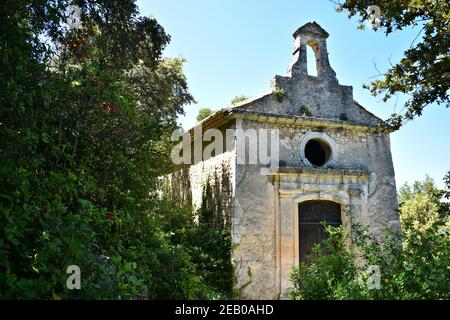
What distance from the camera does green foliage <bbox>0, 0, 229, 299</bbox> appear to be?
2684 millimetres

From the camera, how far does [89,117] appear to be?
4.73 metres

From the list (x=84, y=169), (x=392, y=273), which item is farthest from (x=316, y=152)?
(x=84, y=169)

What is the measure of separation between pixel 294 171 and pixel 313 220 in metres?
1.26

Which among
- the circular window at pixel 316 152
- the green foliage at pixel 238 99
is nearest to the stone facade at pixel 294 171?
the circular window at pixel 316 152

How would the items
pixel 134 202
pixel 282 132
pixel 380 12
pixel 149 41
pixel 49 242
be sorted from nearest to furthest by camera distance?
pixel 49 242 → pixel 134 202 → pixel 380 12 → pixel 149 41 → pixel 282 132

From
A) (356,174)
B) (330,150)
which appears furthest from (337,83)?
(356,174)

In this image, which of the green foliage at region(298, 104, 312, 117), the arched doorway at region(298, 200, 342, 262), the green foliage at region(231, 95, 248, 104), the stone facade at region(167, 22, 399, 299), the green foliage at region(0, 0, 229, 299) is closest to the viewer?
the green foliage at region(0, 0, 229, 299)

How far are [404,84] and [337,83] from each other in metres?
2.78

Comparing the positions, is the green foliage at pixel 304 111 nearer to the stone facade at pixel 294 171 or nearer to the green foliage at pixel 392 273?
the stone facade at pixel 294 171

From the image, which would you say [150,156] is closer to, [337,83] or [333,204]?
[333,204]

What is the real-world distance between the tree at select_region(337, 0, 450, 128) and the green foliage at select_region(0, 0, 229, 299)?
3.91 metres

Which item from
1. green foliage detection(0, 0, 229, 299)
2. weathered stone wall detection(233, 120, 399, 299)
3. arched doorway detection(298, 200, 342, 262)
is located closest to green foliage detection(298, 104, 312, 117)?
weathered stone wall detection(233, 120, 399, 299)

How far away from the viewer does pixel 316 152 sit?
9.05 m

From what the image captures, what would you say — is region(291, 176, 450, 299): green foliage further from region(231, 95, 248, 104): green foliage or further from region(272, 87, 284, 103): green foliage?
region(231, 95, 248, 104): green foliage
